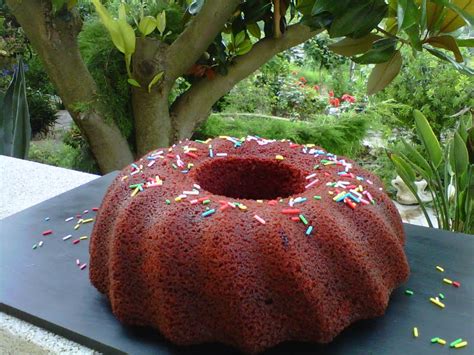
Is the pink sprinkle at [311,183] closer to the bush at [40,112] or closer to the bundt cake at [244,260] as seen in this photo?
the bundt cake at [244,260]

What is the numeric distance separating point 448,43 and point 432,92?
8.25ft

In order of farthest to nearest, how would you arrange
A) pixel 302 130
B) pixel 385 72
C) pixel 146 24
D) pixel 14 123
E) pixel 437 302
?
pixel 302 130 → pixel 14 123 → pixel 146 24 → pixel 385 72 → pixel 437 302

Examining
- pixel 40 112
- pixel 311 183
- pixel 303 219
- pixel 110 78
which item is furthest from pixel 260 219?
pixel 40 112

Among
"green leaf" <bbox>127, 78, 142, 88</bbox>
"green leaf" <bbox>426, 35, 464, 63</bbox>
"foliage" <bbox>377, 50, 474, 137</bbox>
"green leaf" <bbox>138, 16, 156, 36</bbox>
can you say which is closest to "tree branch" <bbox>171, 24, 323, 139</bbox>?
"green leaf" <bbox>127, 78, 142, 88</bbox>

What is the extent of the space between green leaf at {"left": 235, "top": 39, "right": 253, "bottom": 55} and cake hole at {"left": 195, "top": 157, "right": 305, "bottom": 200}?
1.16 metres

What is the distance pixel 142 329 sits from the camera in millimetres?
765

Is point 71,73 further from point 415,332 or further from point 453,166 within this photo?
point 415,332

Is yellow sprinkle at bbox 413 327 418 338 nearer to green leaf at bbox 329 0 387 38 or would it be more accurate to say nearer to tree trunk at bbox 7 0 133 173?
green leaf at bbox 329 0 387 38

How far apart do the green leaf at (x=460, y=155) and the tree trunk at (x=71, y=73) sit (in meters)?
1.31

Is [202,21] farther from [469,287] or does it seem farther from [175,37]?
[469,287]

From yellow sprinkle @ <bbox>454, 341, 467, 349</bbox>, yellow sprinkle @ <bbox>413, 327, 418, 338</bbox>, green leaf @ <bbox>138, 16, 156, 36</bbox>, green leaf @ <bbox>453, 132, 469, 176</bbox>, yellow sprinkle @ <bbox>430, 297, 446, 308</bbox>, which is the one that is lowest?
yellow sprinkle @ <bbox>454, 341, 467, 349</bbox>

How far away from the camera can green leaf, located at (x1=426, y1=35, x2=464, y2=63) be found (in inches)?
33.1

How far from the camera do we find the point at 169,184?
0.84 metres

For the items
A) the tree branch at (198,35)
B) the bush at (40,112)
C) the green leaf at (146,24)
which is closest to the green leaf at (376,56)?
the tree branch at (198,35)
